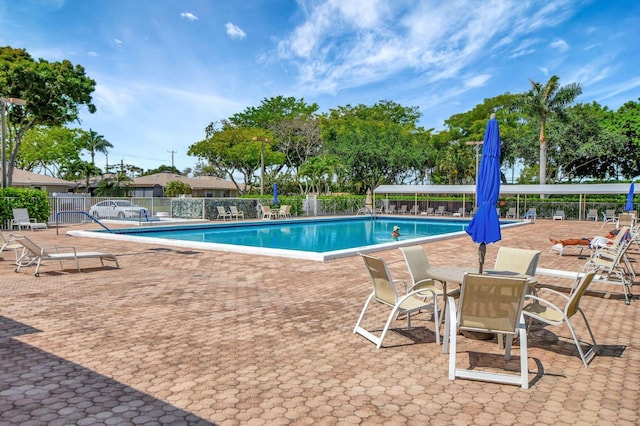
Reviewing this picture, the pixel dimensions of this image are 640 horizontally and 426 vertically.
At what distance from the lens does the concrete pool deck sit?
311 centimetres

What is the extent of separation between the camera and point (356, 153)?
42344 millimetres

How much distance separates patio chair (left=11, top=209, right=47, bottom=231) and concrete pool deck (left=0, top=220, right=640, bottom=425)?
12.7 metres

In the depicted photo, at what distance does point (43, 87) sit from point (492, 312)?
95.6 feet

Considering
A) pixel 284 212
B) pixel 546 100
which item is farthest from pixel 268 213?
pixel 546 100

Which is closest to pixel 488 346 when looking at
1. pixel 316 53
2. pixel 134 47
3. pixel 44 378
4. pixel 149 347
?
pixel 149 347

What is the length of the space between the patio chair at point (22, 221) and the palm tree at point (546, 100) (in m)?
34.3

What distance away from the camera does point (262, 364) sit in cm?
402

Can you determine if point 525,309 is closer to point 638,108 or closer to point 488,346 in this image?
point 488,346

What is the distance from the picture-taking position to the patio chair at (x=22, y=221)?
1797 centimetres

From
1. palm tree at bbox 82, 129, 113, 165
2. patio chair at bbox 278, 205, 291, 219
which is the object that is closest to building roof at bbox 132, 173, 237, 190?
palm tree at bbox 82, 129, 113, 165

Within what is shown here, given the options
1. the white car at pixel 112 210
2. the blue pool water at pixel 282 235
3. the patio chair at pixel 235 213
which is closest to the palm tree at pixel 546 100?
the blue pool water at pixel 282 235

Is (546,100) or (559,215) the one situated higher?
(546,100)

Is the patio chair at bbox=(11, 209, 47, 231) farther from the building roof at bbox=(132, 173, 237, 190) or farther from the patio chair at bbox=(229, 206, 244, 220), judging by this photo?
the building roof at bbox=(132, 173, 237, 190)

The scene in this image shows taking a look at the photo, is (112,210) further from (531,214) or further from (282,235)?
(531,214)
